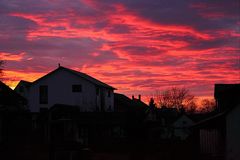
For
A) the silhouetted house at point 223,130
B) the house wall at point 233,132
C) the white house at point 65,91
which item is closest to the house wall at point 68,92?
the white house at point 65,91

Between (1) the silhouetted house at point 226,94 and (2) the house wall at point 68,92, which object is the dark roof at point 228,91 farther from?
(2) the house wall at point 68,92

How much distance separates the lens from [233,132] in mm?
27359

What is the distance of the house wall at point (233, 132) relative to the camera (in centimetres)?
2700

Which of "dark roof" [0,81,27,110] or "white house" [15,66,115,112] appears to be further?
"white house" [15,66,115,112]

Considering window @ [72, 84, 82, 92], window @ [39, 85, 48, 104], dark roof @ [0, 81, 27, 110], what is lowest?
dark roof @ [0, 81, 27, 110]

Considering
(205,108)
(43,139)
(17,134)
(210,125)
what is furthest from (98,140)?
(205,108)

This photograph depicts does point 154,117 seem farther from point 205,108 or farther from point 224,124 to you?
point 205,108

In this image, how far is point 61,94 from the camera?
6209 cm

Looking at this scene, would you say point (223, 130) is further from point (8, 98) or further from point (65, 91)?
point (65, 91)

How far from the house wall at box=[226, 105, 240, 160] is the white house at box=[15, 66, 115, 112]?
114ft

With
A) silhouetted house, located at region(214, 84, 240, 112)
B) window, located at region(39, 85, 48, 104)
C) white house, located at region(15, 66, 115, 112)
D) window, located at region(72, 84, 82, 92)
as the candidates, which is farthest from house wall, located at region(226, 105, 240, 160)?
window, located at region(39, 85, 48, 104)

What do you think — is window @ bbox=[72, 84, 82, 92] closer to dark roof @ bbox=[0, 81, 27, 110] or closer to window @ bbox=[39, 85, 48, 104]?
window @ bbox=[39, 85, 48, 104]

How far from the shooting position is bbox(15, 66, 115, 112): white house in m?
61.5

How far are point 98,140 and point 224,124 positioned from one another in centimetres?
2137
